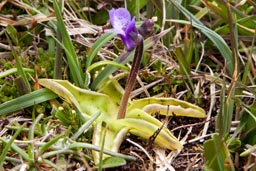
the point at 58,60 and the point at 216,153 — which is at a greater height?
the point at 58,60

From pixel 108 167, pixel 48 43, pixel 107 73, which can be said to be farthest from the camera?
pixel 48 43

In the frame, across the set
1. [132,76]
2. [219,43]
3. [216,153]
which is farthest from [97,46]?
[216,153]

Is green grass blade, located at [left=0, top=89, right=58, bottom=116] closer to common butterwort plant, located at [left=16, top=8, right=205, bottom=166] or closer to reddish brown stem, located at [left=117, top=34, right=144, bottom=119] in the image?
common butterwort plant, located at [left=16, top=8, right=205, bottom=166]

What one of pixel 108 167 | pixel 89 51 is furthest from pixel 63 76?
pixel 108 167

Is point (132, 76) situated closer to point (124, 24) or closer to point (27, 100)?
point (124, 24)

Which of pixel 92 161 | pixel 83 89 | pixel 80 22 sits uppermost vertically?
pixel 80 22

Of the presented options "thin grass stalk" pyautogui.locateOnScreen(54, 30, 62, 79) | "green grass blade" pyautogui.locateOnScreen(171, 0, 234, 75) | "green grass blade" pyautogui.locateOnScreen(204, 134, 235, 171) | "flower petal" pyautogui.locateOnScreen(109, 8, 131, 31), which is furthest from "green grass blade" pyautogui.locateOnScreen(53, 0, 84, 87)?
"green grass blade" pyautogui.locateOnScreen(204, 134, 235, 171)

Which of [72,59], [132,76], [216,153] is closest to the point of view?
[216,153]

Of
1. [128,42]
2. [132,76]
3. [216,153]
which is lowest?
[216,153]

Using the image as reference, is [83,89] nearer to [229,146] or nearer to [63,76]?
[63,76]

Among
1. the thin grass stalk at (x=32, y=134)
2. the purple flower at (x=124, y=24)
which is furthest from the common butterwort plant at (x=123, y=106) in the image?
the thin grass stalk at (x=32, y=134)
